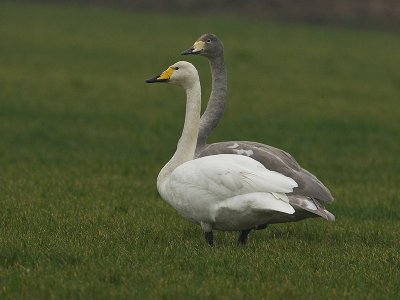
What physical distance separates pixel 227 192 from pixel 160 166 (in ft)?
22.5

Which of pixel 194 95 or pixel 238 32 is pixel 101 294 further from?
pixel 238 32

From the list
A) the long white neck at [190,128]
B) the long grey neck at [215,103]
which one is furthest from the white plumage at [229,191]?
the long grey neck at [215,103]

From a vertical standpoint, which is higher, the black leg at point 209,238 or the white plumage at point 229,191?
the white plumage at point 229,191

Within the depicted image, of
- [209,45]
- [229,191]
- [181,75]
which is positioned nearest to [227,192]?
[229,191]

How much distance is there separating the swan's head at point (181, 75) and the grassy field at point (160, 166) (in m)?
1.37

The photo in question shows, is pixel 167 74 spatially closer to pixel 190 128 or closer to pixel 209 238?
pixel 190 128

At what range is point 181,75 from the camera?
941cm

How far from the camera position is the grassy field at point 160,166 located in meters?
7.47

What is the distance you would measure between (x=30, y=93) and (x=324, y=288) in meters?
17.6

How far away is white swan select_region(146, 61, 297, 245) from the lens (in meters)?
8.32

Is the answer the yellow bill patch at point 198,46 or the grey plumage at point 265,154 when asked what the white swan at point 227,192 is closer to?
the grey plumage at point 265,154

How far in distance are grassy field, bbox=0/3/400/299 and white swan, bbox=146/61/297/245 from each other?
292 mm

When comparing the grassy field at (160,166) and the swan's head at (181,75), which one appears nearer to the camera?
the grassy field at (160,166)

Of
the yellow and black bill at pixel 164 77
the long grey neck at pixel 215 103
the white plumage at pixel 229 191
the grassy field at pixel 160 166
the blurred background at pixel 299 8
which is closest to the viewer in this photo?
the grassy field at pixel 160 166
